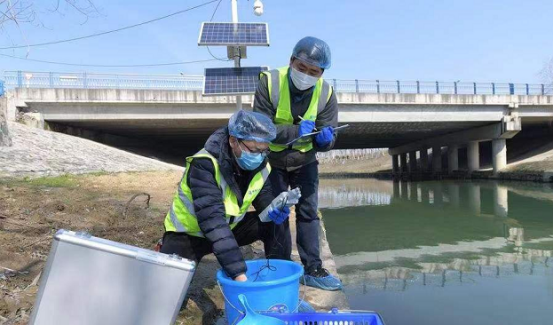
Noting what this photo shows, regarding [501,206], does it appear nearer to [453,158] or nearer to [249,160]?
[249,160]

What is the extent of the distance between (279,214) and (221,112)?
1476cm

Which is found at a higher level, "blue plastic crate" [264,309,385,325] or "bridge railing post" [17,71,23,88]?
"bridge railing post" [17,71,23,88]

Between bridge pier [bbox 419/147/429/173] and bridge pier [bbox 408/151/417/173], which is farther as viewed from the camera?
bridge pier [bbox 408/151/417/173]

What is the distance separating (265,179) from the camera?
2434 mm

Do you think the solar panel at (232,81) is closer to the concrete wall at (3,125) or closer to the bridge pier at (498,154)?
the concrete wall at (3,125)

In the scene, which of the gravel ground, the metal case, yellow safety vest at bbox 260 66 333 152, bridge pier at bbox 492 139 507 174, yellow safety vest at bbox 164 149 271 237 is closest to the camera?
the metal case

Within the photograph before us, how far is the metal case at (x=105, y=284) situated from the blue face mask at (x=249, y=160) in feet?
2.64

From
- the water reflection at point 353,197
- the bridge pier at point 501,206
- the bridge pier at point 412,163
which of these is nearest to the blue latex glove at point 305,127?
the bridge pier at point 501,206

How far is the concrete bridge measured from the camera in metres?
15.2

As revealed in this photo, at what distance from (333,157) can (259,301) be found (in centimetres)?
5725

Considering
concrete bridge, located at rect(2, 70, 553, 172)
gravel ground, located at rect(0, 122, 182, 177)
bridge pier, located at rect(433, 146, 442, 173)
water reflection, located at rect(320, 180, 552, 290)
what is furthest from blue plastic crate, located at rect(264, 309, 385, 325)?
bridge pier, located at rect(433, 146, 442, 173)

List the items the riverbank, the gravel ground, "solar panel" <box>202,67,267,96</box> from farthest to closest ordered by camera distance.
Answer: the gravel ground
"solar panel" <box>202,67,267,96</box>
the riverbank

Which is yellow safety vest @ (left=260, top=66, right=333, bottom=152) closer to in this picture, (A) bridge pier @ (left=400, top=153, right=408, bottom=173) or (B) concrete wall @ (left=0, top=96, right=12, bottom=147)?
(B) concrete wall @ (left=0, top=96, right=12, bottom=147)

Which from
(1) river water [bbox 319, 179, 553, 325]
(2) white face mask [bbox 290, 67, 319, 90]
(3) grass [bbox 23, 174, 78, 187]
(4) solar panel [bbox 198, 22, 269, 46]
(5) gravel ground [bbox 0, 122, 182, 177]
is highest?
(4) solar panel [bbox 198, 22, 269, 46]
